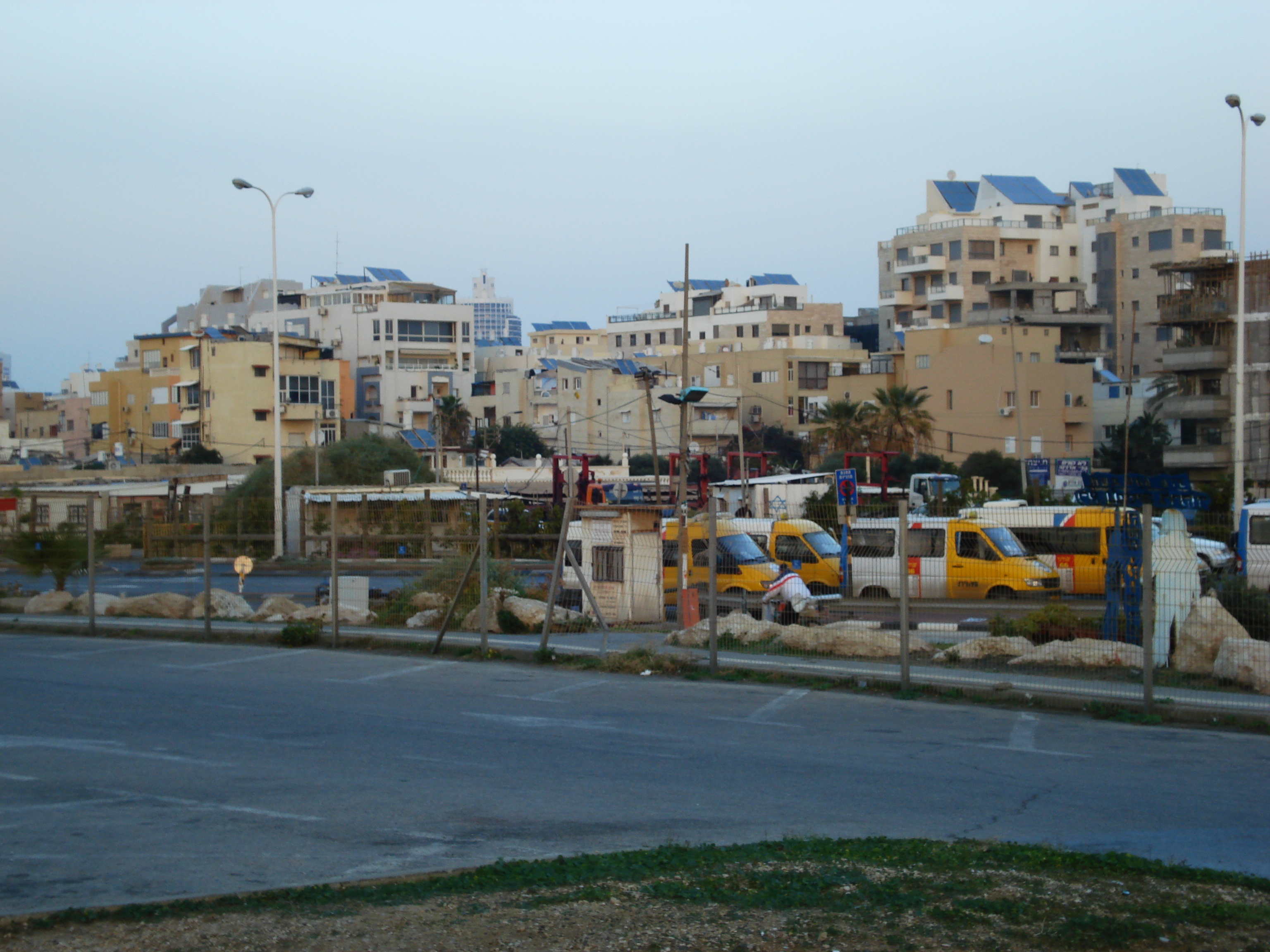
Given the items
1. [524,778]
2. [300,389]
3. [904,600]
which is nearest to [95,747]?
[524,778]

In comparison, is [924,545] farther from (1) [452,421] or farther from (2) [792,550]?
(1) [452,421]

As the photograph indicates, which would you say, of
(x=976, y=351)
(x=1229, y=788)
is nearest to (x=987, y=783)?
(x=1229, y=788)

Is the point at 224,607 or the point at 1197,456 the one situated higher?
the point at 1197,456

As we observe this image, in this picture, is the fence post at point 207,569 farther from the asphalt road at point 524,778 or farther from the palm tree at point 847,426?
the palm tree at point 847,426

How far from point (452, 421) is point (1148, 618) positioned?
84.6 m

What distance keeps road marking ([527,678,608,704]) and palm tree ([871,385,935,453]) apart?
54878 millimetres

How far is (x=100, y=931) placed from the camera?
212 inches

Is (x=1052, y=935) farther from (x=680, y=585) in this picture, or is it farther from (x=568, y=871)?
(x=680, y=585)

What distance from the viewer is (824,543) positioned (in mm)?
20516

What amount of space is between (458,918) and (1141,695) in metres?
9.03

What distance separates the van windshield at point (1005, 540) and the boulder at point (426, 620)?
30.8 feet

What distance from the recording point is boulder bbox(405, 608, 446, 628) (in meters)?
19.5

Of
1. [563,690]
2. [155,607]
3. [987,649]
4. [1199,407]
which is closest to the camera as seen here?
[563,690]

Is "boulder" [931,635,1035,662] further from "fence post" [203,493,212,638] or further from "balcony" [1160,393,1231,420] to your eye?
"balcony" [1160,393,1231,420]
